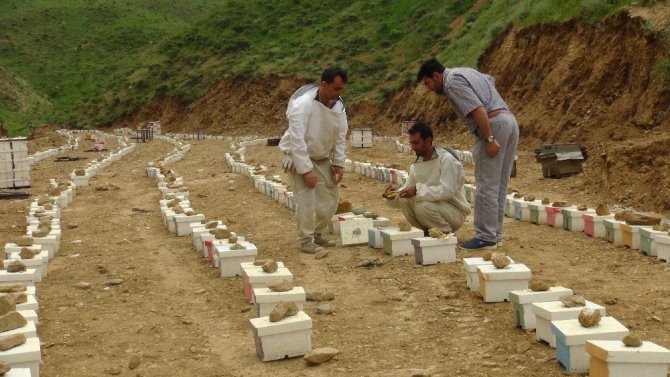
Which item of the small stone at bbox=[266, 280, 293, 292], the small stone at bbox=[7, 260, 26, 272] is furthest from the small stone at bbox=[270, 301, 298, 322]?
the small stone at bbox=[7, 260, 26, 272]

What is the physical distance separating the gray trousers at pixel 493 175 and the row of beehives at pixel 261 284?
1.89m

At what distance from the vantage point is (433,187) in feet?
21.4

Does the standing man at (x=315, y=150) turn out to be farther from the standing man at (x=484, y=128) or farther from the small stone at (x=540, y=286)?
the small stone at (x=540, y=286)

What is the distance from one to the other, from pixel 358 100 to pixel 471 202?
19120 mm

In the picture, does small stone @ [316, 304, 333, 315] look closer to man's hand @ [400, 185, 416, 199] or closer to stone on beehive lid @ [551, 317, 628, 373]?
stone on beehive lid @ [551, 317, 628, 373]

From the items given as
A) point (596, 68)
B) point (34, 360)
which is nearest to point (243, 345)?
point (34, 360)

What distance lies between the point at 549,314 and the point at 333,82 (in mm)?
3343

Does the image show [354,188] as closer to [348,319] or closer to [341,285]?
[341,285]

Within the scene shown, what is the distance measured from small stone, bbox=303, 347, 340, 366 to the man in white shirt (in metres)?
2.70

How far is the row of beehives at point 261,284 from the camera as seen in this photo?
4.04 metres

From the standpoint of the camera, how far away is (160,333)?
4.72 meters

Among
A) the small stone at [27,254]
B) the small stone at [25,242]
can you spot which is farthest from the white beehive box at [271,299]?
the small stone at [25,242]

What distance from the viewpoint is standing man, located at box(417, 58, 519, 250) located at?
600 cm

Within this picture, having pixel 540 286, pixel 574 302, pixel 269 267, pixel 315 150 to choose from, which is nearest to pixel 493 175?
pixel 315 150
